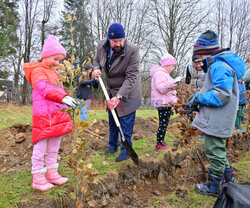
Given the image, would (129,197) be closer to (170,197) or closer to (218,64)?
(170,197)

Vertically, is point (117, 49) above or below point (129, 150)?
above

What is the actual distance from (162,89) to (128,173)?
1464 mm

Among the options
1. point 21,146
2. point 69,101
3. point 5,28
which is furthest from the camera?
point 5,28

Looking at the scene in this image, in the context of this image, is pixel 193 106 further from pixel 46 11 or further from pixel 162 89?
pixel 46 11

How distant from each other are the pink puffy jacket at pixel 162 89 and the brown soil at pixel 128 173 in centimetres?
94

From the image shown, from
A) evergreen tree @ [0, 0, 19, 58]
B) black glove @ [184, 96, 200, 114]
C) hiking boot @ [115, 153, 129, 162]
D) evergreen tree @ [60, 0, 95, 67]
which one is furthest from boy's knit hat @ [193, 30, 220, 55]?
evergreen tree @ [60, 0, 95, 67]

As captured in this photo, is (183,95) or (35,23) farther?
(35,23)

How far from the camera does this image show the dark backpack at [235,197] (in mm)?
1336

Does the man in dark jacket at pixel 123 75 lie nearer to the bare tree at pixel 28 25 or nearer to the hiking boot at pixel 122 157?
the hiking boot at pixel 122 157

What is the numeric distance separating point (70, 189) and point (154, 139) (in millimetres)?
2542

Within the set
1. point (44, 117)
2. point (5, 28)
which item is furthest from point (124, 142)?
point (5, 28)

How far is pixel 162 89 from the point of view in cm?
317

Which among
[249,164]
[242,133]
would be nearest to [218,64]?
[249,164]

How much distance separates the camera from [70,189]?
6.86ft
